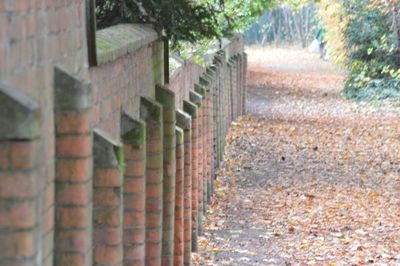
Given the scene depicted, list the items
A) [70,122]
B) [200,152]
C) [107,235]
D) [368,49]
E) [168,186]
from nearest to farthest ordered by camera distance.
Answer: [70,122] → [107,235] → [168,186] → [200,152] → [368,49]

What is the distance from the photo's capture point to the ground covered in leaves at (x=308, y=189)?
973 centimetres

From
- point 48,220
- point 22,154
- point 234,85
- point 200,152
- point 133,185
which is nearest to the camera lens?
point 22,154

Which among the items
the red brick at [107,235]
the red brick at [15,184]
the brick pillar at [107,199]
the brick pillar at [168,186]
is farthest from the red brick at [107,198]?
the brick pillar at [168,186]

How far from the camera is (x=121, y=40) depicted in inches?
243

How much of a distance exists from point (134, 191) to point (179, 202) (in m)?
2.44

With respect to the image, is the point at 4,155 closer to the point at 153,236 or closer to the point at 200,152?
the point at 153,236

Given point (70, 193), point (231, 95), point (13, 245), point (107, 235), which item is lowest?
point (231, 95)

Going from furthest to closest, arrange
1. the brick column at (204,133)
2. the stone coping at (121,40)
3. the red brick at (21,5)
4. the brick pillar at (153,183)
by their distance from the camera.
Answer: the brick column at (204,133) < the brick pillar at (153,183) < the stone coping at (121,40) < the red brick at (21,5)

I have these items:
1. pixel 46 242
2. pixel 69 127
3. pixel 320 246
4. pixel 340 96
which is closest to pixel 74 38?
pixel 69 127

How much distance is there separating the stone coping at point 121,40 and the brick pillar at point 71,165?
1.00 m

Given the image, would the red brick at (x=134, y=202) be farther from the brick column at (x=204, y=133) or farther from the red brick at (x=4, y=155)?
the brick column at (x=204, y=133)

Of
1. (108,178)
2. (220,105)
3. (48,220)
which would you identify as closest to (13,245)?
(48,220)

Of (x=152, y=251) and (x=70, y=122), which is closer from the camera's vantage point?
(x=70, y=122)

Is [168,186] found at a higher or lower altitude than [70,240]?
lower
